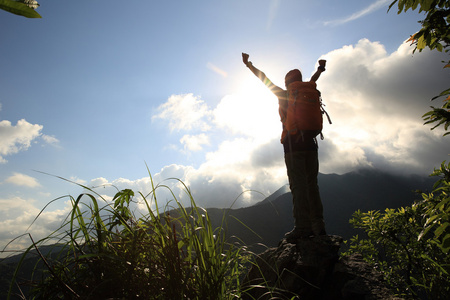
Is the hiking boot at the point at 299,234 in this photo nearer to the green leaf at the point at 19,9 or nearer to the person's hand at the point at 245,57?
the person's hand at the point at 245,57

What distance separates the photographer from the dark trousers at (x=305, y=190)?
4.75 metres

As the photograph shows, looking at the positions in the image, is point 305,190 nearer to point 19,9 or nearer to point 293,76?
point 293,76

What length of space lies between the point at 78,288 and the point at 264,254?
128 inches

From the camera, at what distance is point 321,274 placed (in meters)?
3.54

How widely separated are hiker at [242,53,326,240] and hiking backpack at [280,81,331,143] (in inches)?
0.9

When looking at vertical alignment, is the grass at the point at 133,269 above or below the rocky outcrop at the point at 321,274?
above

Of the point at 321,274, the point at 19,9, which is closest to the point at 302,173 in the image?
the point at 321,274

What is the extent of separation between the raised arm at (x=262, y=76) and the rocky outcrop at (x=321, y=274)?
10.4 feet

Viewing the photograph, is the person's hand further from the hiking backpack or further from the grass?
the grass

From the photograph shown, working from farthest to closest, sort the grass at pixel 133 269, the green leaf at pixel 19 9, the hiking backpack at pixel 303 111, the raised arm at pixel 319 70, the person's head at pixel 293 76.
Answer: the raised arm at pixel 319 70
the person's head at pixel 293 76
the hiking backpack at pixel 303 111
the grass at pixel 133 269
the green leaf at pixel 19 9

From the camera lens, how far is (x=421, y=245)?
162 inches

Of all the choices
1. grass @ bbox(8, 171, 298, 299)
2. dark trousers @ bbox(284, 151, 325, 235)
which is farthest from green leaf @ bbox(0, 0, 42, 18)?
dark trousers @ bbox(284, 151, 325, 235)

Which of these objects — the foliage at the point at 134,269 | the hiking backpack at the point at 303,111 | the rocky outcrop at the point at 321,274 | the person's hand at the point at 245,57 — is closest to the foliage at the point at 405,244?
the rocky outcrop at the point at 321,274

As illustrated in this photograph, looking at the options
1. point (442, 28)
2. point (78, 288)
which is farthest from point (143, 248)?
point (442, 28)
